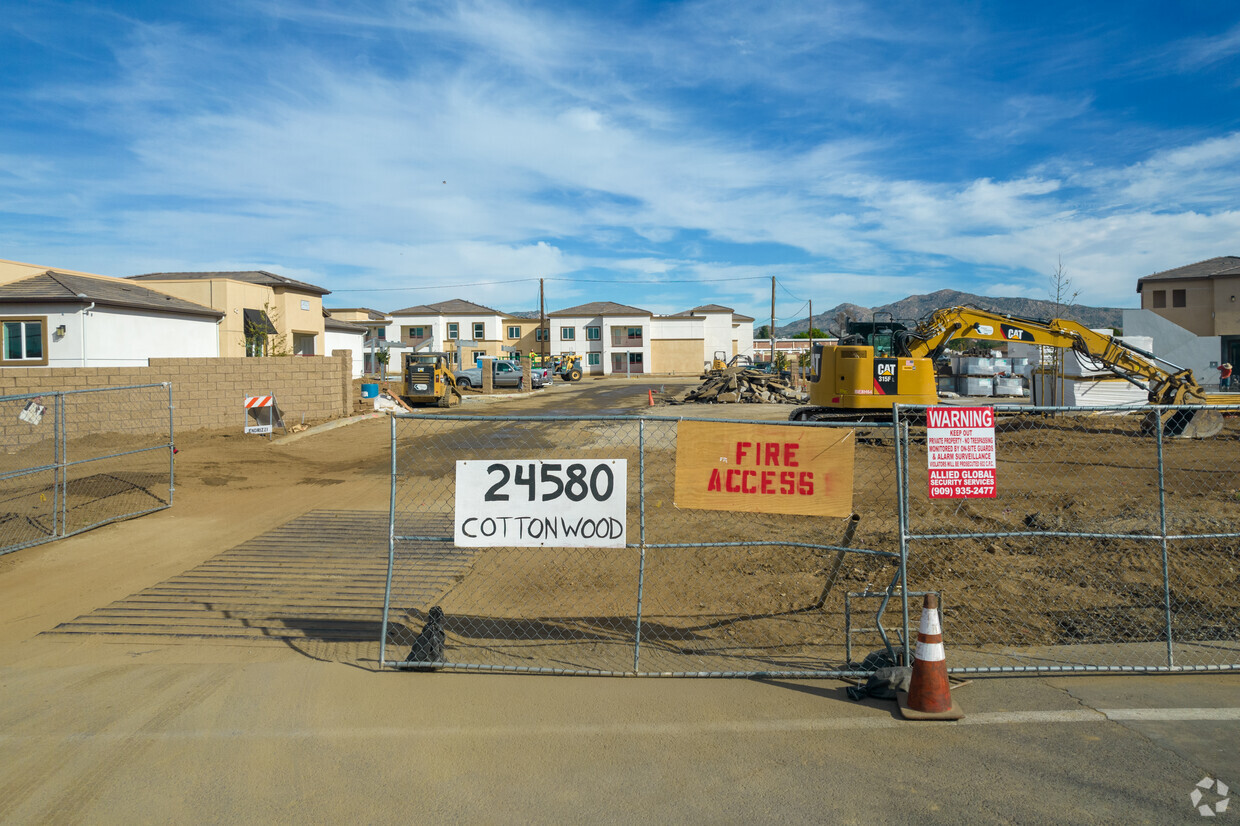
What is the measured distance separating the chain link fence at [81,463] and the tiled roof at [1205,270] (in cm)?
5425

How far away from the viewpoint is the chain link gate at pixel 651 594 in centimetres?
618

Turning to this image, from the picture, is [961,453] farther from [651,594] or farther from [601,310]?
[601,310]

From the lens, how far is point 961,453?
6117 mm

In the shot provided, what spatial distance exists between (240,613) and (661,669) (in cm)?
427

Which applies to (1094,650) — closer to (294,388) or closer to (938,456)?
(938,456)

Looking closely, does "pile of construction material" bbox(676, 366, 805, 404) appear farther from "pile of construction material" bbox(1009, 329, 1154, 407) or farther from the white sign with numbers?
the white sign with numbers

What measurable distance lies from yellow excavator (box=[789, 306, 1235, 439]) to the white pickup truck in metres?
27.7

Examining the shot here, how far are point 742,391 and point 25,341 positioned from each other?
28501 millimetres

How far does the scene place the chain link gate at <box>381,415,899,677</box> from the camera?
618 cm

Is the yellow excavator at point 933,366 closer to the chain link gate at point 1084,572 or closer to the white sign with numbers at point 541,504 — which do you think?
the chain link gate at point 1084,572

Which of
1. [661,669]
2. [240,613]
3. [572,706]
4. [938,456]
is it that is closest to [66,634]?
[240,613]

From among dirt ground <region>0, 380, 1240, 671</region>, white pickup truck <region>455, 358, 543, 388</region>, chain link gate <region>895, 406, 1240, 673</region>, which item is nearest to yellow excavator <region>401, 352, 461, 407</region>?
white pickup truck <region>455, 358, 543, 388</region>

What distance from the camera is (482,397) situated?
39812 mm

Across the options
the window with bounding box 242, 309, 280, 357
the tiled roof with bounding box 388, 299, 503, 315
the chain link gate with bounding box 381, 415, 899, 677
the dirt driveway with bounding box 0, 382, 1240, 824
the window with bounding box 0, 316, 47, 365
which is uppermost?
the tiled roof with bounding box 388, 299, 503, 315
